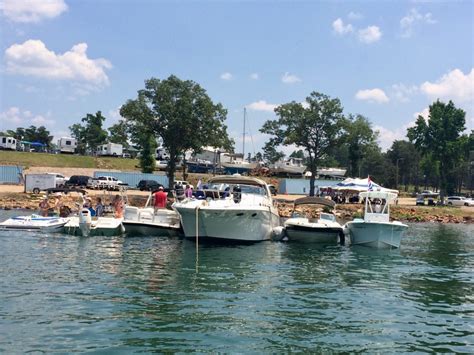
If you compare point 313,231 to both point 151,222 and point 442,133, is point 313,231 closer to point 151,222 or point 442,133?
point 151,222

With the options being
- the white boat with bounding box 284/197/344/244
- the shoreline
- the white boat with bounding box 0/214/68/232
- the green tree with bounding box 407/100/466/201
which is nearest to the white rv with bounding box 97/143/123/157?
the shoreline

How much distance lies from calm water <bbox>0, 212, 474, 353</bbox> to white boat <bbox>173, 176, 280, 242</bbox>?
79.0 inches

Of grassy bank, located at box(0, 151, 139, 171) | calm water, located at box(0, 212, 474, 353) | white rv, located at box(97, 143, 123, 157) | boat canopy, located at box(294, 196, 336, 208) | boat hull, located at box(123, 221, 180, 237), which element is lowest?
calm water, located at box(0, 212, 474, 353)

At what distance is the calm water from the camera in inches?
421

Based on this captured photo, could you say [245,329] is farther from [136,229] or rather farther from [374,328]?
[136,229]

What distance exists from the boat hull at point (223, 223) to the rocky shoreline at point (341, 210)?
22763 mm

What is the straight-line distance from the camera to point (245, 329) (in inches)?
451

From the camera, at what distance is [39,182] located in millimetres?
56719

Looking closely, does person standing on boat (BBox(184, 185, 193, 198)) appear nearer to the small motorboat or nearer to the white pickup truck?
the small motorboat

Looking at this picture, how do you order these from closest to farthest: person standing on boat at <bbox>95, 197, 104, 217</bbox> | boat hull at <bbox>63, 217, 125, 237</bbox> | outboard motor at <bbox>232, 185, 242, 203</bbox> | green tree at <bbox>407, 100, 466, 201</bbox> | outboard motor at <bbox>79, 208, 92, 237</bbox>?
outboard motor at <bbox>79, 208, 92, 237</bbox> → outboard motor at <bbox>232, 185, 242, 203</bbox> → boat hull at <bbox>63, 217, 125, 237</bbox> → person standing on boat at <bbox>95, 197, 104, 217</bbox> → green tree at <bbox>407, 100, 466, 201</bbox>

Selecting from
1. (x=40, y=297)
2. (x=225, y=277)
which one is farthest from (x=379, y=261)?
(x=40, y=297)

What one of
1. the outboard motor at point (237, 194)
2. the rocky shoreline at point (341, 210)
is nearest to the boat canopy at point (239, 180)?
the outboard motor at point (237, 194)

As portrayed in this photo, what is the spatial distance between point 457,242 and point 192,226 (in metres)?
17.6

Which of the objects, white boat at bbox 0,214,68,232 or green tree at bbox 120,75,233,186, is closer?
white boat at bbox 0,214,68,232
